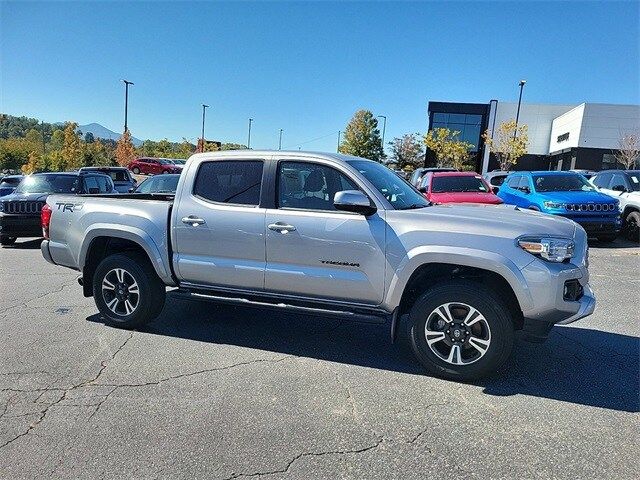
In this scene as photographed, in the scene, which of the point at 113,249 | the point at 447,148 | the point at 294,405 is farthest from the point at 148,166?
the point at 294,405

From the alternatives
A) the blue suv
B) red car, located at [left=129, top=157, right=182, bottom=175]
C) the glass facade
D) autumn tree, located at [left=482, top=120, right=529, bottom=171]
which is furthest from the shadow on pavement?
the glass facade

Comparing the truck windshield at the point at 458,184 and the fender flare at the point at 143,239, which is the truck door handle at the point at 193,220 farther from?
the truck windshield at the point at 458,184

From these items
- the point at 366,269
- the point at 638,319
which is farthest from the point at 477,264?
the point at 638,319

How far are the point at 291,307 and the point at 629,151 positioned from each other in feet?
116

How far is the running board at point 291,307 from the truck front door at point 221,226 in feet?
0.42

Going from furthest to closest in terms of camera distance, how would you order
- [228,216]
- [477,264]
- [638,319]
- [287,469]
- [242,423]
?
[638,319] < [228,216] < [477,264] < [242,423] < [287,469]

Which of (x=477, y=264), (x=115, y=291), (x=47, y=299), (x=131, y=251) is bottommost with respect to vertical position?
(x=47, y=299)

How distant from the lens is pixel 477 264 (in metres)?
3.64

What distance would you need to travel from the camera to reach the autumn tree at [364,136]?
65812 mm

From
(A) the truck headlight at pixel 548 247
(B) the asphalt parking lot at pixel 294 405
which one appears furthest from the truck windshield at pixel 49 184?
(A) the truck headlight at pixel 548 247

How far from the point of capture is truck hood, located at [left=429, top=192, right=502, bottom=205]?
35.9 feet

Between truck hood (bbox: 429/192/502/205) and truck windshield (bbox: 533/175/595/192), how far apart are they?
1369mm

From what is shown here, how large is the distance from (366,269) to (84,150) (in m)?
45.8

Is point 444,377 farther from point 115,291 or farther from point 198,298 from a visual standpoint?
point 115,291
